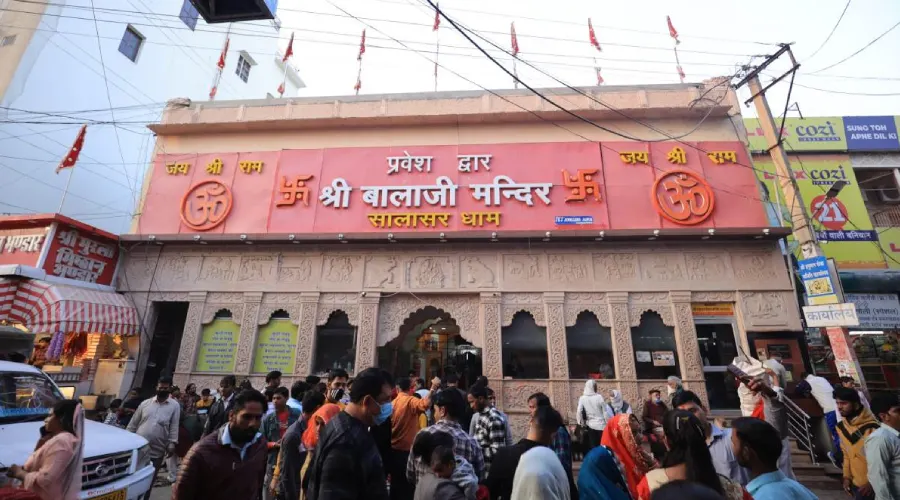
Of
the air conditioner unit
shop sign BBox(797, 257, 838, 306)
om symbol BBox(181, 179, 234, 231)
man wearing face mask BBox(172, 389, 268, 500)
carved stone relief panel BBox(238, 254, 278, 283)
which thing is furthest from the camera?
om symbol BBox(181, 179, 234, 231)

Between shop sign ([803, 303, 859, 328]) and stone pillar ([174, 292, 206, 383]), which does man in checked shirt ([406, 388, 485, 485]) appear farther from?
stone pillar ([174, 292, 206, 383])

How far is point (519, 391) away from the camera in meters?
8.84

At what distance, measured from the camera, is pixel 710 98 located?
34.9 ft

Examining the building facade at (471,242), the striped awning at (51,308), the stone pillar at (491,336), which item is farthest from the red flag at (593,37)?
the striped awning at (51,308)

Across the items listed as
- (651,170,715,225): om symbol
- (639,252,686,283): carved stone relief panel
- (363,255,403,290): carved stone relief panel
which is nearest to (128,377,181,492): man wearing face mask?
(363,255,403,290): carved stone relief panel

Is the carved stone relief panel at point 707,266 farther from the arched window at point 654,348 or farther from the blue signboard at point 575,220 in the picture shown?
the blue signboard at point 575,220

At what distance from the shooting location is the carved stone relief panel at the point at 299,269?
32.4 ft

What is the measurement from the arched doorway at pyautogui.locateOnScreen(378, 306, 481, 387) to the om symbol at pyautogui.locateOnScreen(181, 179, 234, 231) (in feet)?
20.4

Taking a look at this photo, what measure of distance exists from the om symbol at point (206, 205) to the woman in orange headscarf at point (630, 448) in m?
10.9

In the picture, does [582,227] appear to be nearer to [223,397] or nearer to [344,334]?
[344,334]

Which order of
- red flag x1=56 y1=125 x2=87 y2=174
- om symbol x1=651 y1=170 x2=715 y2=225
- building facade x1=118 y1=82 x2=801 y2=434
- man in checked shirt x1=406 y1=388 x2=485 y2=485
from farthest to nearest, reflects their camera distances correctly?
red flag x1=56 y1=125 x2=87 y2=174 → om symbol x1=651 y1=170 x2=715 y2=225 → building facade x1=118 y1=82 x2=801 y2=434 → man in checked shirt x1=406 y1=388 x2=485 y2=485

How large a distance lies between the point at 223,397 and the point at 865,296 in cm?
1703

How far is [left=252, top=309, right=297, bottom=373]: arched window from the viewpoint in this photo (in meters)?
9.41

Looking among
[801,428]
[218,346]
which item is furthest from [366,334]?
[801,428]
